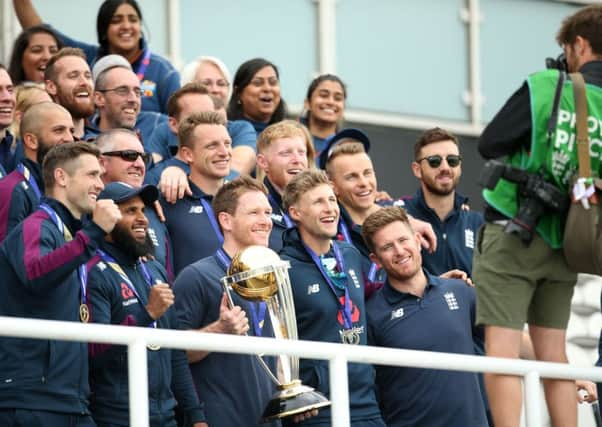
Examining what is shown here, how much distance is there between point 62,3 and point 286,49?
2190mm

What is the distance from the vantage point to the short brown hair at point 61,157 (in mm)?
8539

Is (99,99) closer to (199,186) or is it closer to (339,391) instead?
(199,186)

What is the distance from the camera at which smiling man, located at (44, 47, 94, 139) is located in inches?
410

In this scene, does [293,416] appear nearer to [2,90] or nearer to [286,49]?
[2,90]

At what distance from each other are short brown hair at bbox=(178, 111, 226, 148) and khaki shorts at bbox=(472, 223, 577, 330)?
7.95 ft

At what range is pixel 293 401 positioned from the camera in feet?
26.6

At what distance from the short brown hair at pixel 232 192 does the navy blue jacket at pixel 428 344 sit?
0.86m

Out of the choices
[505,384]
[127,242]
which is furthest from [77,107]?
[505,384]

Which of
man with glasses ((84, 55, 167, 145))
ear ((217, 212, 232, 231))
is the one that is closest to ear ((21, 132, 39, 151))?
man with glasses ((84, 55, 167, 145))

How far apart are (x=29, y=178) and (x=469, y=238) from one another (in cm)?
276

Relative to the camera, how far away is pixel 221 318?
27.3 ft

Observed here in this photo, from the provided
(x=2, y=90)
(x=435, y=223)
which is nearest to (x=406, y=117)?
(x=435, y=223)

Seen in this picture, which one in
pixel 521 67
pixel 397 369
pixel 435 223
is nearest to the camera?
pixel 397 369

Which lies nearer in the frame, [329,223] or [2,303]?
[2,303]
